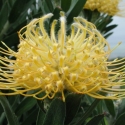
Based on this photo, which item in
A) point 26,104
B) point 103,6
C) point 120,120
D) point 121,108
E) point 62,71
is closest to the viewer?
point 62,71

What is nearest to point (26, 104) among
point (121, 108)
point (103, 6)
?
point (121, 108)

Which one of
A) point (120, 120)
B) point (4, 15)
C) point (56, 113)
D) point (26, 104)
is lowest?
point (120, 120)

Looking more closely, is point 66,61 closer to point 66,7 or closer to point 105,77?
point 105,77

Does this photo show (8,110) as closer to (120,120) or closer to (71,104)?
(71,104)

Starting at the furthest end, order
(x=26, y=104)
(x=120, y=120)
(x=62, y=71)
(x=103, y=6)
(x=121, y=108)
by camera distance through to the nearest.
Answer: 1. (x=103, y=6)
2. (x=26, y=104)
3. (x=121, y=108)
4. (x=120, y=120)
5. (x=62, y=71)

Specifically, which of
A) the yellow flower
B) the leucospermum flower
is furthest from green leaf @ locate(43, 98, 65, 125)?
the yellow flower

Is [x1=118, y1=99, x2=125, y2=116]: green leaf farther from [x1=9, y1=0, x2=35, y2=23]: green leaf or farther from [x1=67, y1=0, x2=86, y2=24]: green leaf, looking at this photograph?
[x1=9, y1=0, x2=35, y2=23]: green leaf
